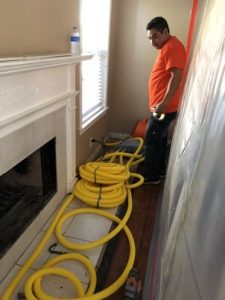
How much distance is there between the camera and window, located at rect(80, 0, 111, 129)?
233 centimetres

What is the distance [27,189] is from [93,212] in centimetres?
56

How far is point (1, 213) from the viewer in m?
1.57

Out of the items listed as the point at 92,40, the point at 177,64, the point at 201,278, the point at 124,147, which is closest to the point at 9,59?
the point at 201,278

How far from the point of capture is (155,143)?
92.6 inches

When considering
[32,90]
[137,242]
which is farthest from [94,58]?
[137,242]

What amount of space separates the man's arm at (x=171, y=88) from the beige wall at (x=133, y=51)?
1247mm

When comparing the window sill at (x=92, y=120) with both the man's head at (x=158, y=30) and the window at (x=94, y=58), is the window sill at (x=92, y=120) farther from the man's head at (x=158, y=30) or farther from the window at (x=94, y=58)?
the man's head at (x=158, y=30)

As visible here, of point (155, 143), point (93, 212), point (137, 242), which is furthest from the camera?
point (155, 143)

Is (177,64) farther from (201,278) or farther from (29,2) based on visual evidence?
(201,278)

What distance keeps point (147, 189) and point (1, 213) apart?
137cm

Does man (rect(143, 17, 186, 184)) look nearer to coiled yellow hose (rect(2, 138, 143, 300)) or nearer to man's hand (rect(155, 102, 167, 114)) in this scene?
man's hand (rect(155, 102, 167, 114))

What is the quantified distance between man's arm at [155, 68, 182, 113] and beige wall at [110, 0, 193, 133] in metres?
1.25

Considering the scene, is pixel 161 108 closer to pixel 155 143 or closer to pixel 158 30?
pixel 155 143

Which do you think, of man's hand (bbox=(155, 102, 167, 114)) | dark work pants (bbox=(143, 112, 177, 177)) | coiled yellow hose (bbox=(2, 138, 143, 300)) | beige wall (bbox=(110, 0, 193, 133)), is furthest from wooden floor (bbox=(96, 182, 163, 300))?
beige wall (bbox=(110, 0, 193, 133))
